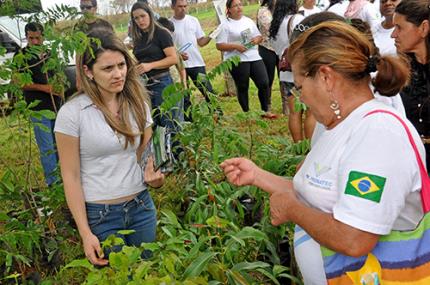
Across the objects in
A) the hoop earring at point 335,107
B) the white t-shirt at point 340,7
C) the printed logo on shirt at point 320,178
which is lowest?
the white t-shirt at point 340,7

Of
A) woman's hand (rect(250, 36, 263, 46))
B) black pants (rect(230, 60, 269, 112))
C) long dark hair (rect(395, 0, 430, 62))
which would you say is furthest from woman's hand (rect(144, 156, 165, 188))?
woman's hand (rect(250, 36, 263, 46))

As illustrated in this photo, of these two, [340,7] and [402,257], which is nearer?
[402,257]

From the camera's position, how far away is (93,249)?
203 centimetres

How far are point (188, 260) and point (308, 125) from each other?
4.53 ft

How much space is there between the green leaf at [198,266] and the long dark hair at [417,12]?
5.17ft

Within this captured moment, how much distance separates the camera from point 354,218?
3.98 feet

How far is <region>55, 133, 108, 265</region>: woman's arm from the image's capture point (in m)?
2.00

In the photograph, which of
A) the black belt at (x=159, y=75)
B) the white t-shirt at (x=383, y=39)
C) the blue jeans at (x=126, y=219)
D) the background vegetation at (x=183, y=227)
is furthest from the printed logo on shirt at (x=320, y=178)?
the black belt at (x=159, y=75)

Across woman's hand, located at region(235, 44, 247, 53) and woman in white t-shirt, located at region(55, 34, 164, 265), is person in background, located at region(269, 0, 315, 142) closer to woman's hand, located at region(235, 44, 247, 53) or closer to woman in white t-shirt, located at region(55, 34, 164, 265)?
woman's hand, located at region(235, 44, 247, 53)

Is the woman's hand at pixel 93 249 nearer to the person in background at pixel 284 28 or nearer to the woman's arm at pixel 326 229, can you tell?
the woman's arm at pixel 326 229

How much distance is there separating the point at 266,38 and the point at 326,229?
4.90 metres

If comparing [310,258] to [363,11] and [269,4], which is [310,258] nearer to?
[363,11]

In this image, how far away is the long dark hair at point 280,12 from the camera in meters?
5.01

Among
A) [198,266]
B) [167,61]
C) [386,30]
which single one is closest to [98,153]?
[198,266]
